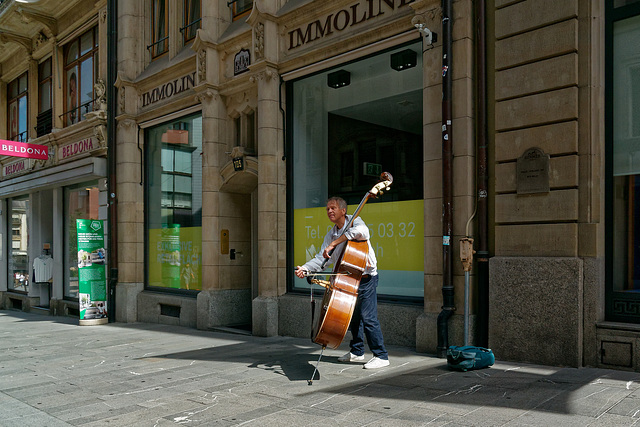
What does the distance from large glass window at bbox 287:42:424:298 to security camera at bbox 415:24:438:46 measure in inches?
20.9

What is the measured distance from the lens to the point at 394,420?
4586mm

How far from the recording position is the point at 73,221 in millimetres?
16875

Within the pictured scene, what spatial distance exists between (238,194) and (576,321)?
730 centimetres

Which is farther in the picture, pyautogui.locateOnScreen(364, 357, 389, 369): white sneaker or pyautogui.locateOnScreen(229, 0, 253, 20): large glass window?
pyautogui.locateOnScreen(229, 0, 253, 20): large glass window

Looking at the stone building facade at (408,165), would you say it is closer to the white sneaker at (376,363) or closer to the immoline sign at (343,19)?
the immoline sign at (343,19)

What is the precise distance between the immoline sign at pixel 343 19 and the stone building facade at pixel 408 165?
0.03 metres

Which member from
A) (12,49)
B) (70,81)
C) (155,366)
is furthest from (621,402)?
(12,49)

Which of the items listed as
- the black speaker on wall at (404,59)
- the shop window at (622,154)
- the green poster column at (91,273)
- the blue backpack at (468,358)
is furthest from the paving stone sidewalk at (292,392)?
the green poster column at (91,273)

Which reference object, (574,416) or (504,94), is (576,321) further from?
(504,94)

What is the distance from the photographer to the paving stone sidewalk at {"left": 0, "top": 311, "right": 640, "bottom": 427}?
185 inches

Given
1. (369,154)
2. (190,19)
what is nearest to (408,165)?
(369,154)

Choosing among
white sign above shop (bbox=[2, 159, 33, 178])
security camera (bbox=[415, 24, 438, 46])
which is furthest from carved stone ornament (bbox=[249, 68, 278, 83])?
white sign above shop (bbox=[2, 159, 33, 178])

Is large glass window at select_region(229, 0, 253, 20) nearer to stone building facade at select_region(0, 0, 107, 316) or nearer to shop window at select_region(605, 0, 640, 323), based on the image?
stone building facade at select_region(0, 0, 107, 316)

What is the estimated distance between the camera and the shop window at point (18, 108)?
788 inches
